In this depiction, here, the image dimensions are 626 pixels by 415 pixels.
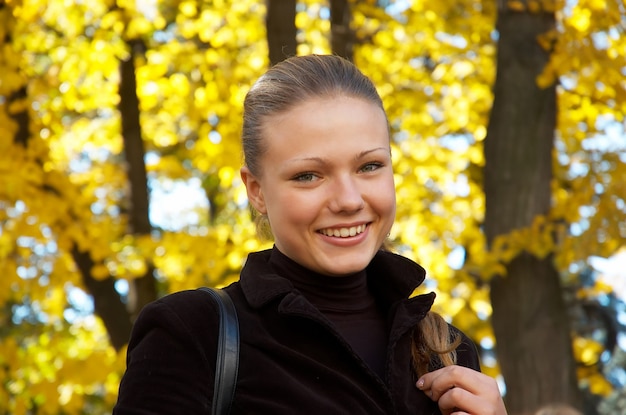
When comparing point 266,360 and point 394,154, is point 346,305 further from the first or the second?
point 394,154

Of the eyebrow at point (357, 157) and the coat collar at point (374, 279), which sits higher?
the eyebrow at point (357, 157)

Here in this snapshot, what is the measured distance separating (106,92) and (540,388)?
4343 millimetres

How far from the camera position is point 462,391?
2.43 meters

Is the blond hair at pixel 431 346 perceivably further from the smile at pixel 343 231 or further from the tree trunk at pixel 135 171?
the tree trunk at pixel 135 171

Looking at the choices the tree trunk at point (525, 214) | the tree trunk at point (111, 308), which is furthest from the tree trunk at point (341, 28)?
the tree trunk at point (111, 308)

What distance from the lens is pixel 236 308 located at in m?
2.42

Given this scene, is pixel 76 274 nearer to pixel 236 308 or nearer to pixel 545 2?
pixel 545 2

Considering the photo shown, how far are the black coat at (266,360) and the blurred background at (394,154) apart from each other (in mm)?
4236

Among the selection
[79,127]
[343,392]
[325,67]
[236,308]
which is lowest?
[79,127]

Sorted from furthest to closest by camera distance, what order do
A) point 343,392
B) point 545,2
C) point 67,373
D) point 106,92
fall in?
point 106,92 < point 67,373 < point 545,2 < point 343,392

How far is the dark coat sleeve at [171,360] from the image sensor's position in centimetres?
220

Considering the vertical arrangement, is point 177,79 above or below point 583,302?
above

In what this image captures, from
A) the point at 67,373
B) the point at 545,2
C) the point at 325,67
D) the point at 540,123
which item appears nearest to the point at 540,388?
the point at 540,123

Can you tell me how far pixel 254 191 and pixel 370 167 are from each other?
29 cm
